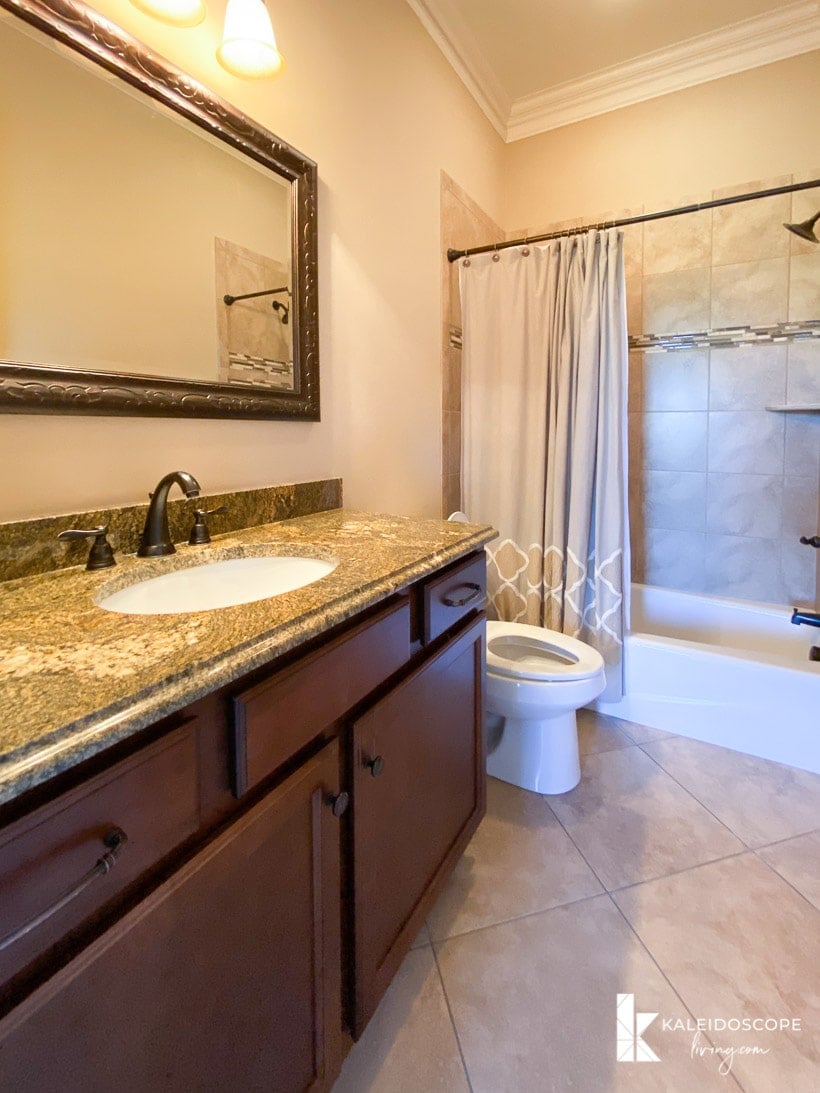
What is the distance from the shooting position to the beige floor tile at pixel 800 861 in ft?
4.38

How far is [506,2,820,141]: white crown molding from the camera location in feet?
6.75

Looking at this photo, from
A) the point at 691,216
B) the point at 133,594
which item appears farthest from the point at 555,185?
the point at 133,594

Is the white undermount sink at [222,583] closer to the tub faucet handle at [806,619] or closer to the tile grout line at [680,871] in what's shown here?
the tile grout line at [680,871]

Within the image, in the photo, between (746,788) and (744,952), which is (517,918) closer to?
(744,952)

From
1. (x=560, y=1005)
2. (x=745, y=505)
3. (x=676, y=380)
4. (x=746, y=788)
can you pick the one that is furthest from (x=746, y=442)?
(x=560, y=1005)

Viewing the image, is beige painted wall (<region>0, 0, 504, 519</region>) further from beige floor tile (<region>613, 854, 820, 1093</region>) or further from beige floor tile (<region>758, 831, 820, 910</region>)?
beige floor tile (<region>758, 831, 820, 910</region>)

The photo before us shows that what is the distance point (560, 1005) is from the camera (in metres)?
1.08

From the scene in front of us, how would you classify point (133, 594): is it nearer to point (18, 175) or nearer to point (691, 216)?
point (18, 175)

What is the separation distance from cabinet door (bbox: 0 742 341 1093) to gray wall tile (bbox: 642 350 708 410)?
7.72 ft

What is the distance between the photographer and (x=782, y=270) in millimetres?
2191

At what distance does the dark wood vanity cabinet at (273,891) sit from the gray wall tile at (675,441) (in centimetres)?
184

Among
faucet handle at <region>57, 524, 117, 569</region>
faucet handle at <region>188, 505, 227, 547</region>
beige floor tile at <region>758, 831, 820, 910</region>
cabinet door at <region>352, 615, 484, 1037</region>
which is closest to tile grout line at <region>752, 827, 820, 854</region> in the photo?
beige floor tile at <region>758, 831, 820, 910</region>

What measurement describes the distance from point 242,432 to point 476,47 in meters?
2.04

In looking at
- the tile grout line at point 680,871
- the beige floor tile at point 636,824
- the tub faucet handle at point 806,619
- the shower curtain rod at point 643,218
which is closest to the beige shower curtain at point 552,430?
the shower curtain rod at point 643,218
